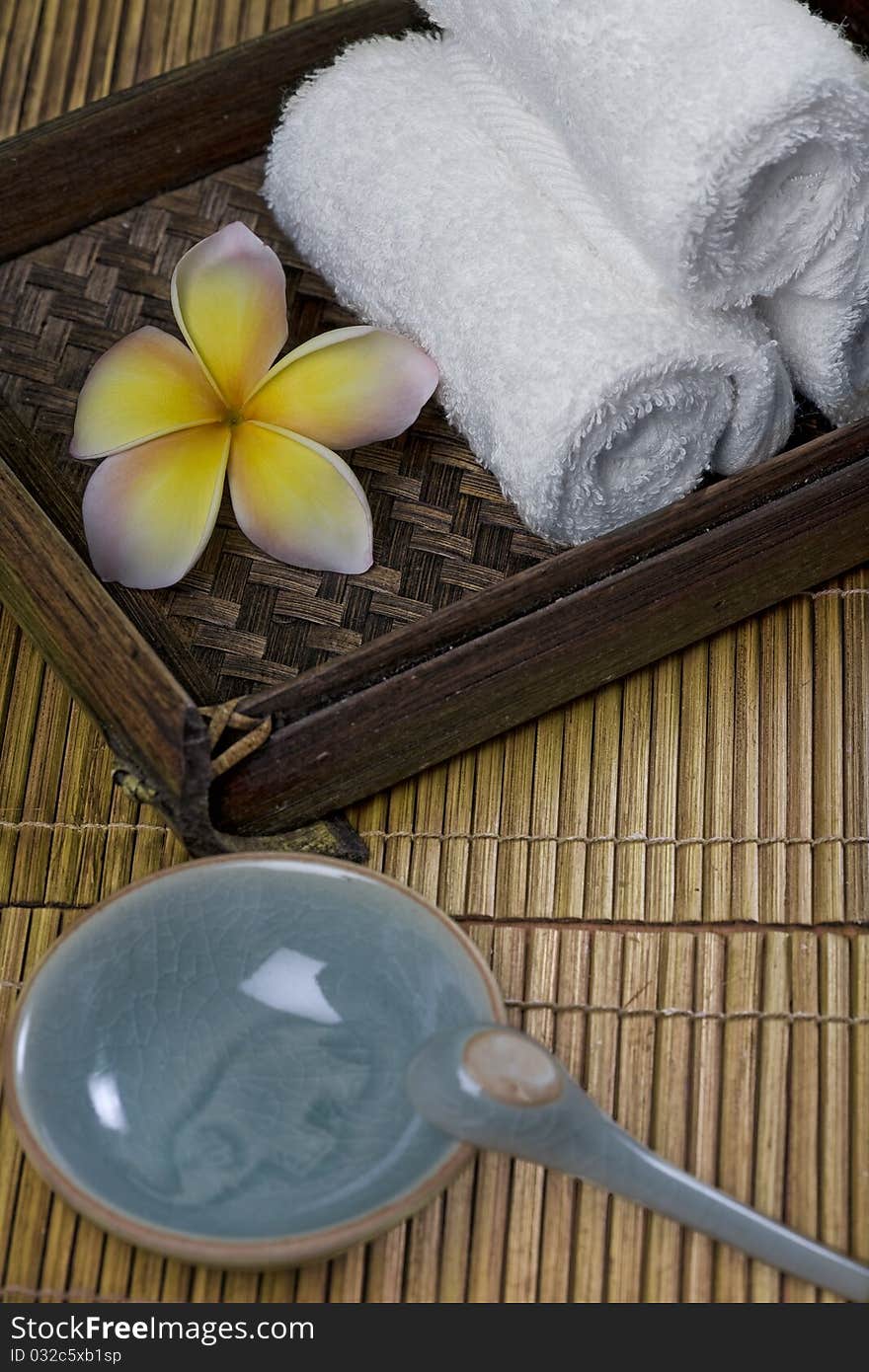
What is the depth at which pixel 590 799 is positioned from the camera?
58 cm

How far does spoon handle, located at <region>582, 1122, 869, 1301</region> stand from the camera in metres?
0.43

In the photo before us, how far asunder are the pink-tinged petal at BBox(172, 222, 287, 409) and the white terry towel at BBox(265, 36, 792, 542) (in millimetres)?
49

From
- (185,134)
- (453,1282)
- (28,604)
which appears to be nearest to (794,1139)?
(453,1282)

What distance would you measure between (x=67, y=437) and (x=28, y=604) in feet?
0.36

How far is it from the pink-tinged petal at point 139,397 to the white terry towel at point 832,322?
0.76 feet

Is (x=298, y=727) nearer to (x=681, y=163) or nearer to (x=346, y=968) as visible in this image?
(x=346, y=968)

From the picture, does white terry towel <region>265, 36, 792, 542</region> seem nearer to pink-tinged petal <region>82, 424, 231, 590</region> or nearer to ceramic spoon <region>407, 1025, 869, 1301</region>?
pink-tinged petal <region>82, 424, 231, 590</region>

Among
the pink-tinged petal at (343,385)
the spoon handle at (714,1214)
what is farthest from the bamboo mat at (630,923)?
the pink-tinged petal at (343,385)

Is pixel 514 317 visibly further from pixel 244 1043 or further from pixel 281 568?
pixel 244 1043

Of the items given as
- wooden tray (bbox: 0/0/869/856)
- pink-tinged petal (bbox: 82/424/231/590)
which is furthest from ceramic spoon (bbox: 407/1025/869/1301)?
pink-tinged petal (bbox: 82/424/231/590)

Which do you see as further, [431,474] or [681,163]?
[431,474]

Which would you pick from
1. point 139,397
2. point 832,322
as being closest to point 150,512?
point 139,397

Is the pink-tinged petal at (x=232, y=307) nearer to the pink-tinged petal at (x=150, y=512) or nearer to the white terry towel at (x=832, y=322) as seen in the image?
the pink-tinged petal at (x=150, y=512)

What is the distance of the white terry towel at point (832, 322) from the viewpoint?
0.54m
